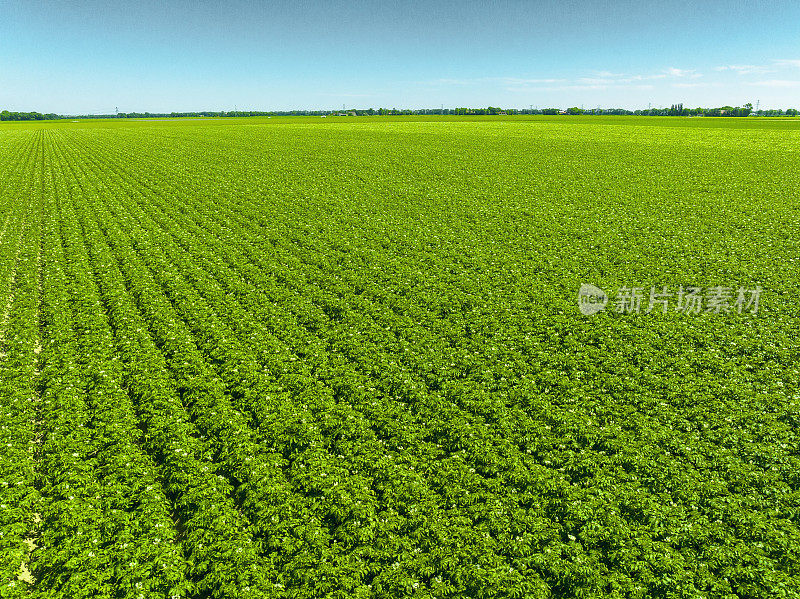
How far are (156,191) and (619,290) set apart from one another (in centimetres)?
4234

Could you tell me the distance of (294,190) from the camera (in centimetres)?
4553

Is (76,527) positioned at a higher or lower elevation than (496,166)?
lower

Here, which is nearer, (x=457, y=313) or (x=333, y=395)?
(x=333, y=395)

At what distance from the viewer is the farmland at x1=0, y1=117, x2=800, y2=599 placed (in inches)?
377

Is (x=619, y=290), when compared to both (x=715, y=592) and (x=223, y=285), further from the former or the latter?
(x=223, y=285)

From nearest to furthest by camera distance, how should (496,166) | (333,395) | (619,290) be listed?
(333,395), (619,290), (496,166)

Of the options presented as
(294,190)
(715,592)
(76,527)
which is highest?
(294,190)

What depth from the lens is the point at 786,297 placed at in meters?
21.8

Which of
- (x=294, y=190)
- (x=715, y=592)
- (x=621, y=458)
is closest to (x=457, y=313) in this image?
(x=621, y=458)

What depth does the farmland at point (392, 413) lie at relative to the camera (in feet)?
31.4

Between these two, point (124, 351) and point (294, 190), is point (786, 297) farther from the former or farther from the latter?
point (294, 190)

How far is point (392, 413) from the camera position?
46.5 ft

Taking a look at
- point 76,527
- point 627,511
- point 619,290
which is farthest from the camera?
point 619,290

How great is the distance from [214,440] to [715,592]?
12.3 meters
